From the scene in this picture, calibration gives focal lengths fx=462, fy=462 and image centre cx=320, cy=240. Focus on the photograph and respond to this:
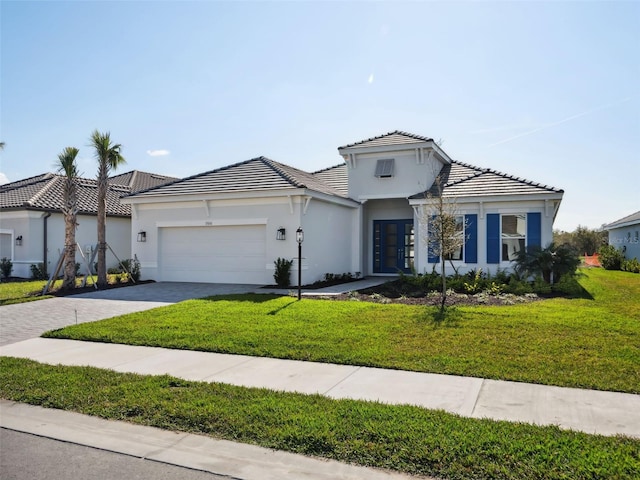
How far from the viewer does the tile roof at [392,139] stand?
1831 cm

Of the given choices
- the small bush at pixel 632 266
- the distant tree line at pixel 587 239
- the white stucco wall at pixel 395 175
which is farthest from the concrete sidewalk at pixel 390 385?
the distant tree line at pixel 587 239

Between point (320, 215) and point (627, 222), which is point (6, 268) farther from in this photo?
point (627, 222)

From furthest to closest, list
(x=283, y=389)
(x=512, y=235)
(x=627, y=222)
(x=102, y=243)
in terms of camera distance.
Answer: (x=627, y=222) → (x=102, y=243) → (x=512, y=235) → (x=283, y=389)

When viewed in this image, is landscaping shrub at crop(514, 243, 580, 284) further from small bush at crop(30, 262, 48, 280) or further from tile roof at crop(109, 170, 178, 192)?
tile roof at crop(109, 170, 178, 192)

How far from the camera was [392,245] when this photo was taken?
19922 millimetres

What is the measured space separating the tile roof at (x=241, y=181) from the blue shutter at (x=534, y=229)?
6946mm

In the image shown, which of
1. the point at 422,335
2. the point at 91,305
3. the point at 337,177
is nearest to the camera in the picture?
the point at 422,335

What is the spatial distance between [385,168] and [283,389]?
14.2m

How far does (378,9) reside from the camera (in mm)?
10516

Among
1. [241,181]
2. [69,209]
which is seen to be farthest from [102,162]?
[241,181]

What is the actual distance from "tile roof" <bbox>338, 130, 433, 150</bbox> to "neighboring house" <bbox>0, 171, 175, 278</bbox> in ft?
37.2

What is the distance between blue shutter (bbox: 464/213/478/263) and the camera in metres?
16.2

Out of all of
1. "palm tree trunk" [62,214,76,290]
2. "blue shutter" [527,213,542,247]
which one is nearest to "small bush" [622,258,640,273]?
"blue shutter" [527,213,542,247]

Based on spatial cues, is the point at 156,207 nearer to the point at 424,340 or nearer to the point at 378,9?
the point at 378,9
